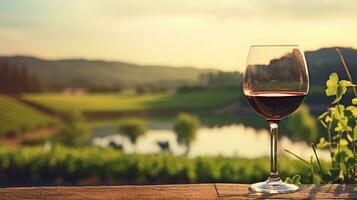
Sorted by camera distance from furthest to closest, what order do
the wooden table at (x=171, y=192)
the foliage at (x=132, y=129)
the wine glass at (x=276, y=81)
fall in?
the foliage at (x=132, y=129)
the wine glass at (x=276, y=81)
the wooden table at (x=171, y=192)

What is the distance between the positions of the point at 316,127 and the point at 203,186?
25.1ft

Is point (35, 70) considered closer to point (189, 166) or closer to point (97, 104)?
point (97, 104)

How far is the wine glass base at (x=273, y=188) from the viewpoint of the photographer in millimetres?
1358

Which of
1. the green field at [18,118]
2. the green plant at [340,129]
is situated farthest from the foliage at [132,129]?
the green plant at [340,129]

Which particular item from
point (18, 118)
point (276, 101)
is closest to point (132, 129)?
point (18, 118)

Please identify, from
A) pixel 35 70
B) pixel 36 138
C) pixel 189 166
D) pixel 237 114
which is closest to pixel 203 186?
pixel 189 166

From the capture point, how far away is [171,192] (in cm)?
134

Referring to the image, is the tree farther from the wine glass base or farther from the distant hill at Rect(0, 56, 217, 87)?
the wine glass base

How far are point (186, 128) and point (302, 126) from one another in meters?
1.66

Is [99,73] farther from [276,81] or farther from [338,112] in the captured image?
[276,81]

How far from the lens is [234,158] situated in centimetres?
629

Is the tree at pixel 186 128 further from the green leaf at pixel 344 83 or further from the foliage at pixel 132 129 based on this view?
the green leaf at pixel 344 83

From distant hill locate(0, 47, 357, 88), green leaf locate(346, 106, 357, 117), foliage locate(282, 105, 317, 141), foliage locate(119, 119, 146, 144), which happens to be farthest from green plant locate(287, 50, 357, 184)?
distant hill locate(0, 47, 357, 88)

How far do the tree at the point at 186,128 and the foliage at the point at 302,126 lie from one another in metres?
1.35
